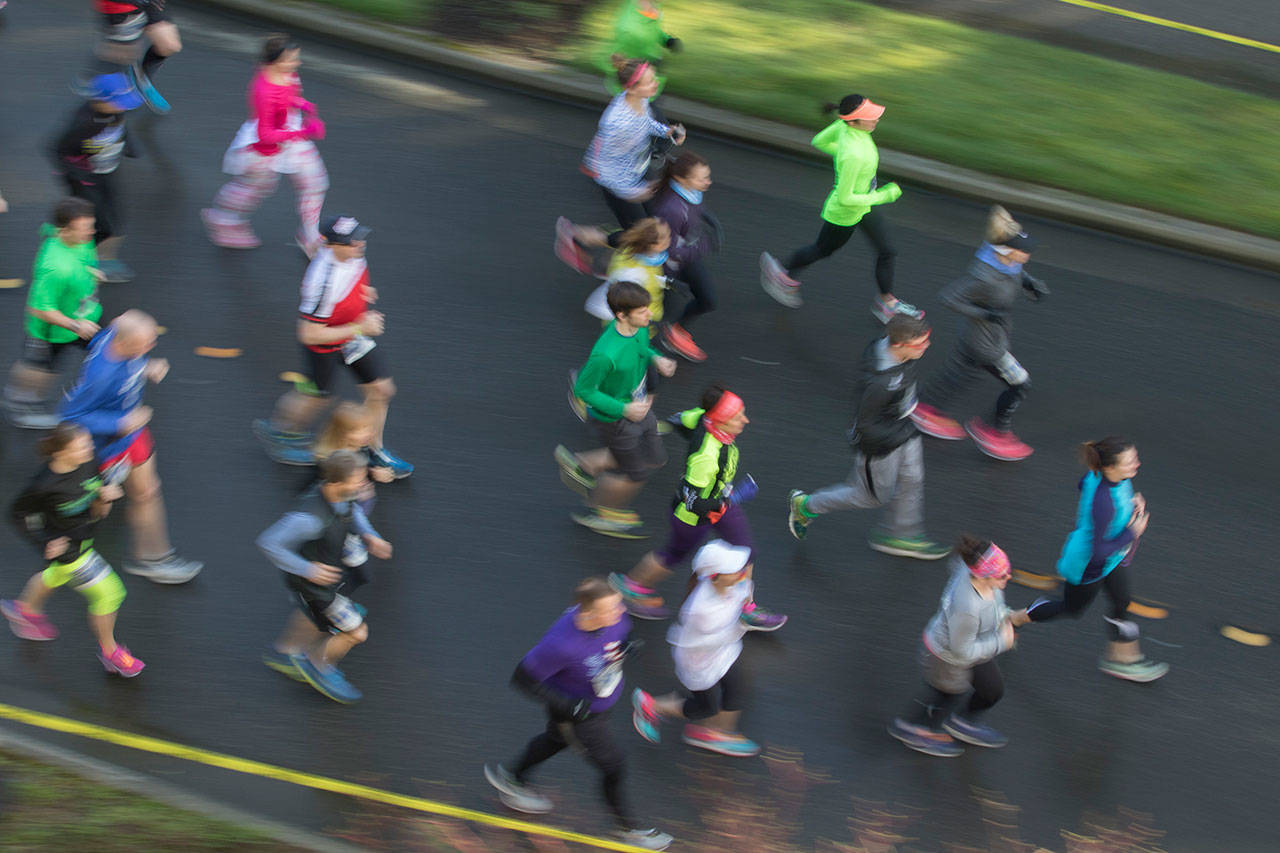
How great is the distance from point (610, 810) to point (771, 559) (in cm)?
207

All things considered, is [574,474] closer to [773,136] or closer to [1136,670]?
[1136,670]

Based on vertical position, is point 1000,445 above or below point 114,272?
above

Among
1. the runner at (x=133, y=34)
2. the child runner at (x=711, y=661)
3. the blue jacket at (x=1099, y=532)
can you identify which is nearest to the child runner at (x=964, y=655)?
the blue jacket at (x=1099, y=532)

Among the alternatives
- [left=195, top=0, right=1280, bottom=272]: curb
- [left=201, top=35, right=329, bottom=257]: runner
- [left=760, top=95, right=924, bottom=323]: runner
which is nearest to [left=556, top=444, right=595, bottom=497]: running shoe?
[left=760, top=95, right=924, bottom=323]: runner

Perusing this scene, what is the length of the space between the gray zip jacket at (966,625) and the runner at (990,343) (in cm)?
235

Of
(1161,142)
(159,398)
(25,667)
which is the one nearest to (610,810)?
(25,667)

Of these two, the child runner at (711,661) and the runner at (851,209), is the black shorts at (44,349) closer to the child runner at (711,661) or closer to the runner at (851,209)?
the child runner at (711,661)

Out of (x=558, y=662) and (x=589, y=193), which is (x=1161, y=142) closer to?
(x=589, y=193)

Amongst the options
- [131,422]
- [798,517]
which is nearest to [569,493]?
[798,517]

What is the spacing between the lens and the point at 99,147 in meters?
8.29

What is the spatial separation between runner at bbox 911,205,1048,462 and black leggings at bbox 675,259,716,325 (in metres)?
1.60

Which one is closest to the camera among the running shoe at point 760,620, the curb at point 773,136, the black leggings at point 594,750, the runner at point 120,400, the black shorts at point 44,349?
the black leggings at point 594,750

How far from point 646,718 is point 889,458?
2026mm

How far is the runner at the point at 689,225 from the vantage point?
26.8 ft
